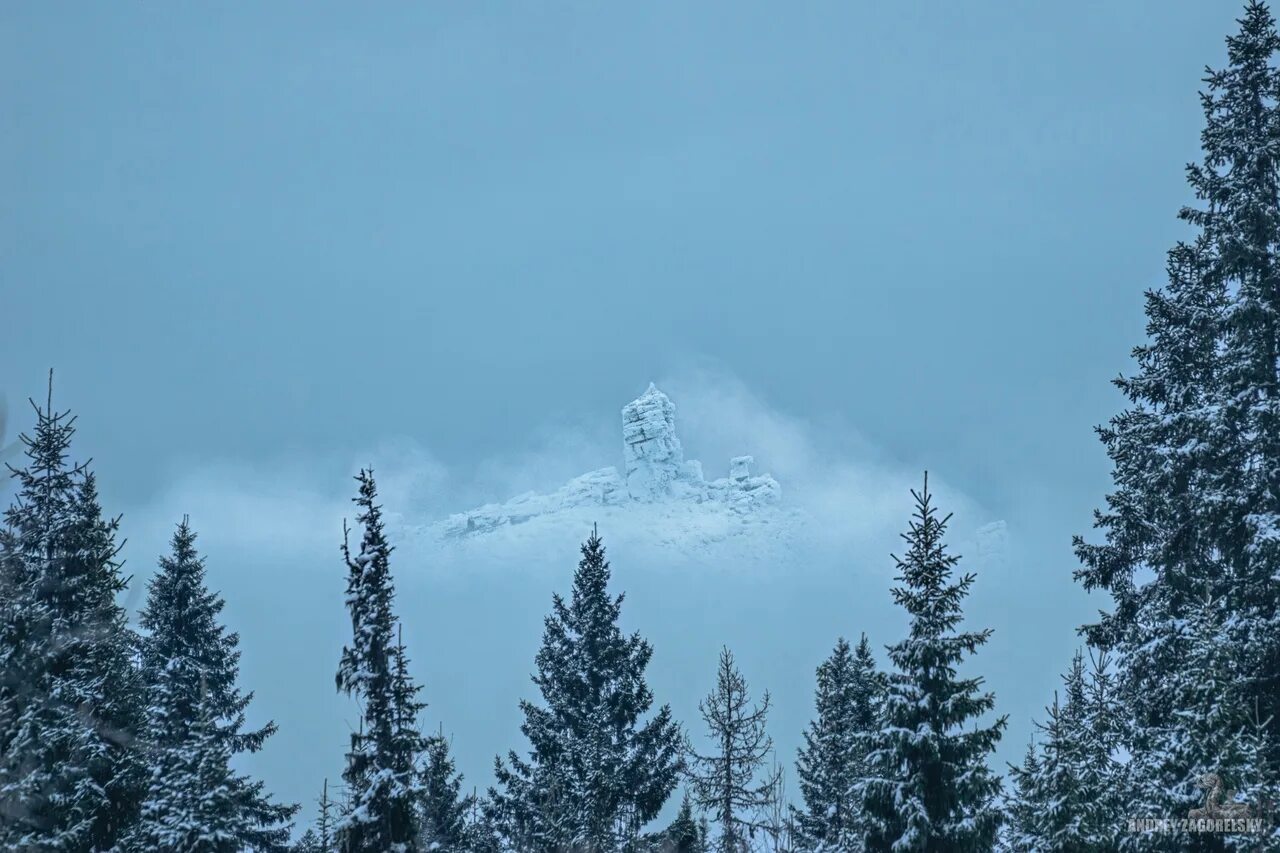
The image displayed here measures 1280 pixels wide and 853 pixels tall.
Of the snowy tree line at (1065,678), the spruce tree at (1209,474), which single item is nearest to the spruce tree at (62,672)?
the snowy tree line at (1065,678)

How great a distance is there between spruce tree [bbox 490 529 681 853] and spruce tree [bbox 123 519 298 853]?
331 inches

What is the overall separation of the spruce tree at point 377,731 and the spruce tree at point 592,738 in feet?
33.2

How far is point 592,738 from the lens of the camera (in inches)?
1363

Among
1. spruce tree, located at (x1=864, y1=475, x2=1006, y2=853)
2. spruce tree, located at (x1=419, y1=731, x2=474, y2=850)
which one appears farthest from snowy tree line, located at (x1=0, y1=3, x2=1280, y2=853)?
spruce tree, located at (x1=419, y1=731, x2=474, y2=850)

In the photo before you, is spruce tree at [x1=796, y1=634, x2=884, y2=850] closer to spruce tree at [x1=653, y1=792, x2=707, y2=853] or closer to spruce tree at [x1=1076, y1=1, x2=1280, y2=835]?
spruce tree at [x1=653, y1=792, x2=707, y2=853]

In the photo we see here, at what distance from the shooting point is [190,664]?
103ft

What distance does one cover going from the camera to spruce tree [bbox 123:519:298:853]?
81.2 feet

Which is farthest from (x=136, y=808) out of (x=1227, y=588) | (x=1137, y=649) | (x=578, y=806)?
(x=1227, y=588)

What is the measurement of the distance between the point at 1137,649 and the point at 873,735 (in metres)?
7.54

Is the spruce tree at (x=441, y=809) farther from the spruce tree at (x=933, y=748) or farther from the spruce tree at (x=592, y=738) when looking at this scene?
the spruce tree at (x=933, y=748)

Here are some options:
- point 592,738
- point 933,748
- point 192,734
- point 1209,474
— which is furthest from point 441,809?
point 1209,474

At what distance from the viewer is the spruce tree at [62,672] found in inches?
953

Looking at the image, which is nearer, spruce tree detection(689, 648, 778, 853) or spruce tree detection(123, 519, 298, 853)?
spruce tree detection(123, 519, 298, 853)

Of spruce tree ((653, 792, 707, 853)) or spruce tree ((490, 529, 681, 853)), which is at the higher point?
spruce tree ((490, 529, 681, 853))
